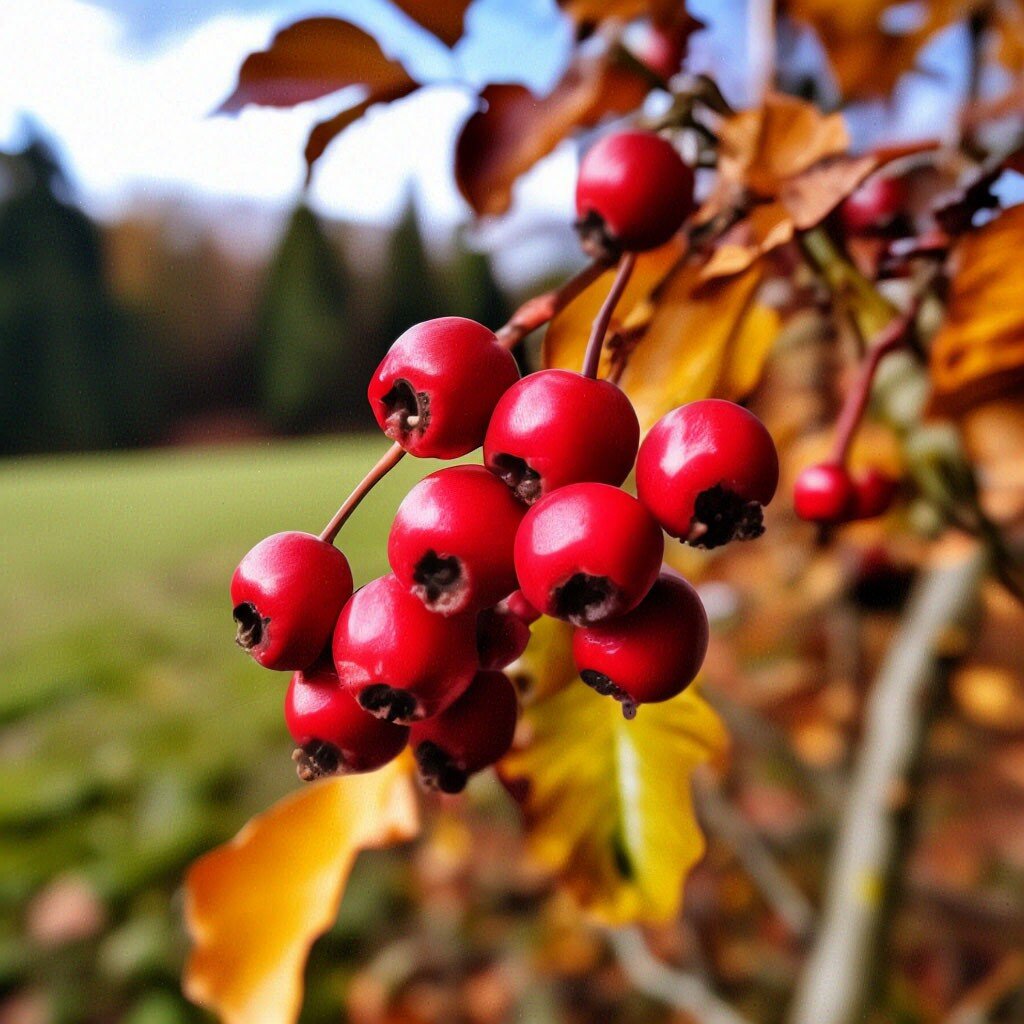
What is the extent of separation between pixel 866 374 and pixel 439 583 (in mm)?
290

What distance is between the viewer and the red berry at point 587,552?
28 centimetres

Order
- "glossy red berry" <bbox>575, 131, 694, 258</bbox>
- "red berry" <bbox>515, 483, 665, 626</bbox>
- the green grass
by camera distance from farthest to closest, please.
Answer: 1. the green grass
2. "glossy red berry" <bbox>575, 131, 694, 258</bbox>
3. "red berry" <bbox>515, 483, 665, 626</bbox>

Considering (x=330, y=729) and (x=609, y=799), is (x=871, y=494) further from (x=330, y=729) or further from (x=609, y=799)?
(x=330, y=729)

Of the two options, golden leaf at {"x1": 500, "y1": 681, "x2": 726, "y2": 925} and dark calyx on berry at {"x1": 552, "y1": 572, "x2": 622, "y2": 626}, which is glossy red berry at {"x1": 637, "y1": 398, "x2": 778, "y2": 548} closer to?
dark calyx on berry at {"x1": 552, "y1": 572, "x2": 622, "y2": 626}

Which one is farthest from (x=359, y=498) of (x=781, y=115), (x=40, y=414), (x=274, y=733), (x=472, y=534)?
(x=40, y=414)

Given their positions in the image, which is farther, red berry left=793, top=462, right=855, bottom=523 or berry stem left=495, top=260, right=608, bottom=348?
red berry left=793, top=462, right=855, bottom=523

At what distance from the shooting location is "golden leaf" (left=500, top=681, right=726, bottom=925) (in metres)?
0.50

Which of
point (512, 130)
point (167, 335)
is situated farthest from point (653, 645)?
point (167, 335)

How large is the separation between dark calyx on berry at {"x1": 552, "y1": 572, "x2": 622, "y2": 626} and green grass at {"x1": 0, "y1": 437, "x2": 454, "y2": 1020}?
25cm

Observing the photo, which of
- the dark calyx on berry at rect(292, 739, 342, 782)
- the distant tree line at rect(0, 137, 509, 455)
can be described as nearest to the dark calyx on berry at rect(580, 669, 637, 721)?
the dark calyx on berry at rect(292, 739, 342, 782)

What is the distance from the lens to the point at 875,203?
617mm

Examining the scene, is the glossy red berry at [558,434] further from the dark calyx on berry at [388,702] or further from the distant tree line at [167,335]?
the distant tree line at [167,335]

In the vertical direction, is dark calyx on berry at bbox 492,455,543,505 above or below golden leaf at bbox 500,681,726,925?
above

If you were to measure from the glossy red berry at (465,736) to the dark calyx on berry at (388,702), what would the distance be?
4 cm
